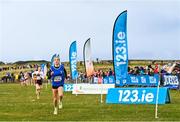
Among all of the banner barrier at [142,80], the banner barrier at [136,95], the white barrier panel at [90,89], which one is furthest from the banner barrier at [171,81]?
the banner barrier at [136,95]

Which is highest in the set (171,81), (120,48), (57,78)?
(120,48)

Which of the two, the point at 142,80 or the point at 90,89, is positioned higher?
the point at 142,80

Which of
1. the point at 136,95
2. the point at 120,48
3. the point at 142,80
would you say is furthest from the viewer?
the point at 142,80

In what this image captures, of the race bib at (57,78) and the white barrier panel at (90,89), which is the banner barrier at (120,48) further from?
the race bib at (57,78)

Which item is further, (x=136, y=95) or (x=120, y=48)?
(x=120, y=48)

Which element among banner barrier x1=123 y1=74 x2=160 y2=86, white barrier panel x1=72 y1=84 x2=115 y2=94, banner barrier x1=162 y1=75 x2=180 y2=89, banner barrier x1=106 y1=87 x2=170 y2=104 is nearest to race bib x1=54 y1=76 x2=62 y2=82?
banner barrier x1=106 y1=87 x2=170 y2=104

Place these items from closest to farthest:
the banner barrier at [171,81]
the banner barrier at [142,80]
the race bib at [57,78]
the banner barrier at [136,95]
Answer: the race bib at [57,78] < the banner barrier at [136,95] < the banner barrier at [171,81] < the banner barrier at [142,80]

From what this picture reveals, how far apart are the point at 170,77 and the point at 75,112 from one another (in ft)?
78.9

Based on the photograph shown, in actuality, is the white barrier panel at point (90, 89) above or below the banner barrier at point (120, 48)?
below

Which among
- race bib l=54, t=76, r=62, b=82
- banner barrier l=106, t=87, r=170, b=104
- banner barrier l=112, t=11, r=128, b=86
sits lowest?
banner barrier l=106, t=87, r=170, b=104

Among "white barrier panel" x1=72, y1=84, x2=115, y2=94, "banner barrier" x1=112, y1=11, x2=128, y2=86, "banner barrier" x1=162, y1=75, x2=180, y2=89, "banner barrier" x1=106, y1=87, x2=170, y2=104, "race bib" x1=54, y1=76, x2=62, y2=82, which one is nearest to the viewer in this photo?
"race bib" x1=54, y1=76, x2=62, y2=82

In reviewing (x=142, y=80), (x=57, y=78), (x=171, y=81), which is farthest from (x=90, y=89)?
(x=142, y=80)

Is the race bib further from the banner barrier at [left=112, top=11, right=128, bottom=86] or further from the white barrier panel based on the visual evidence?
the white barrier panel

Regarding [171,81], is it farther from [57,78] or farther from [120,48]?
[57,78]
